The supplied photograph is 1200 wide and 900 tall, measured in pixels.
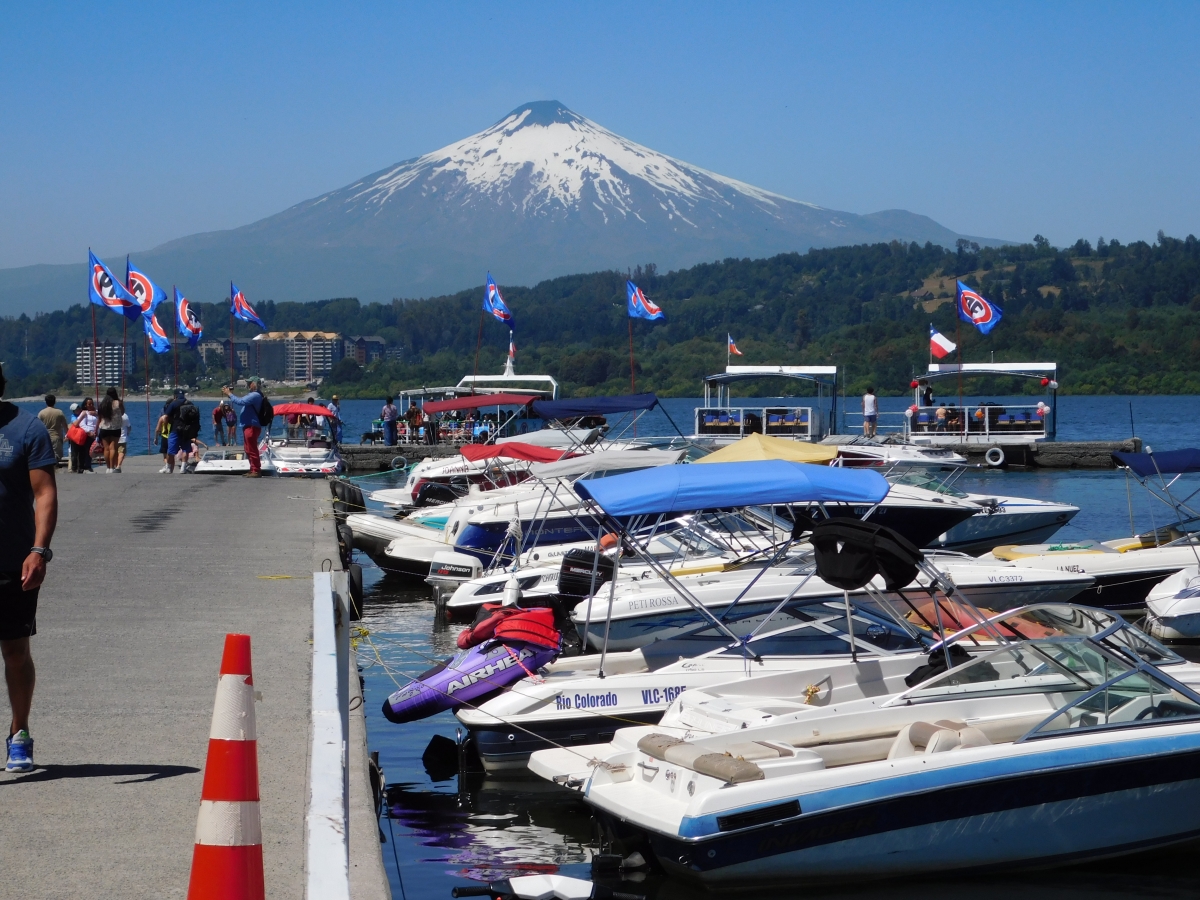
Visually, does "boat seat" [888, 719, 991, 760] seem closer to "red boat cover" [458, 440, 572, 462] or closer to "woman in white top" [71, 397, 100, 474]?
"red boat cover" [458, 440, 572, 462]

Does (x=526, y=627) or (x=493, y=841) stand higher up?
(x=526, y=627)

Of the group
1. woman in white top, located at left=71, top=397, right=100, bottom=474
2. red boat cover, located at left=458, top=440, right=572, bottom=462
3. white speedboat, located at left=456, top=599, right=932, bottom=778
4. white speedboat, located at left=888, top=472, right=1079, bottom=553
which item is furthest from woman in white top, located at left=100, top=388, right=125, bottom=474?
white speedboat, located at left=456, top=599, right=932, bottom=778

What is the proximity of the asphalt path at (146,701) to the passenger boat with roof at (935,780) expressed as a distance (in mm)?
2280

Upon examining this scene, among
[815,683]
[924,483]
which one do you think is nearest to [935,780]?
[815,683]

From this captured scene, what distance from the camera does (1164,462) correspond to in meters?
17.0

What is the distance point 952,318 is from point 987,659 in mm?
157687

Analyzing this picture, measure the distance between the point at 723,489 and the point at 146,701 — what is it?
4554 millimetres

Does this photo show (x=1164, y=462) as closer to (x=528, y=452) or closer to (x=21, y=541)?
(x=528, y=452)

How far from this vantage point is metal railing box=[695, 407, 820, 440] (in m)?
42.4

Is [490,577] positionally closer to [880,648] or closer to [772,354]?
[880,648]

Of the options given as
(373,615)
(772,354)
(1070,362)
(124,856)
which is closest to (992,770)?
(124,856)

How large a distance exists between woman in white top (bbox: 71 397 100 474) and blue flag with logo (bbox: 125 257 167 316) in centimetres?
471

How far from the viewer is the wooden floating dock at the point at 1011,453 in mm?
47250

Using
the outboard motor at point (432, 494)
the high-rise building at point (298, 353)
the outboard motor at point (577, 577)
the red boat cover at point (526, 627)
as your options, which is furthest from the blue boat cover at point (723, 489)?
the high-rise building at point (298, 353)
